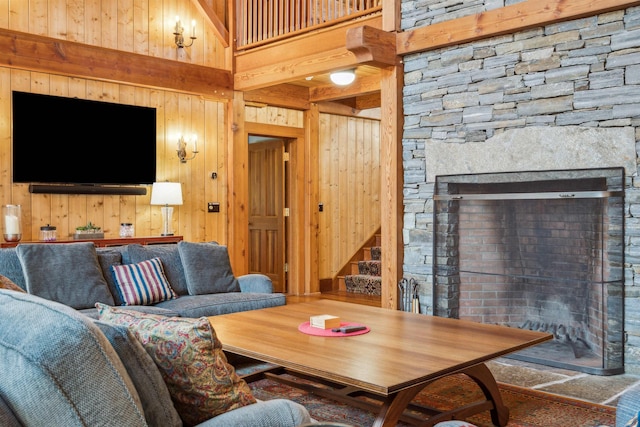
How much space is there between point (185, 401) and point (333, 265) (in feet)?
22.0

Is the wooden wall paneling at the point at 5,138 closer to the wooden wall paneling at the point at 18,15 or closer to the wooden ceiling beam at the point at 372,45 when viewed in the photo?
the wooden wall paneling at the point at 18,15

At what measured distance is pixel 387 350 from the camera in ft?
9.36

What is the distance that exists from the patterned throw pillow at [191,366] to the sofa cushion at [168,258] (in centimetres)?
300

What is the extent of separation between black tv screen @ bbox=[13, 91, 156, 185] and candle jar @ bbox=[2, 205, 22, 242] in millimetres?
318

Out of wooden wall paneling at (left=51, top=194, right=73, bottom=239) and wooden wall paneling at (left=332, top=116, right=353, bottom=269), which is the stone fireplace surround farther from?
wooden wall paneling at (left=51, top=194, right=73, bottom=239)

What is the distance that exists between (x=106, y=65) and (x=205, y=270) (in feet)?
7.93

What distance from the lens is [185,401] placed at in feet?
5.78

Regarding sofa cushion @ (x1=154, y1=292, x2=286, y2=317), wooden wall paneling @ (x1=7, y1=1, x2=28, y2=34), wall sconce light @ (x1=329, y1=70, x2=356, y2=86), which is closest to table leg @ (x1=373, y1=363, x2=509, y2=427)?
sofa cushion @ (x1=154, y1=292, x2=286, y2=317)

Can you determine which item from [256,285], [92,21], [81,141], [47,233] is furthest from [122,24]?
[256,285]

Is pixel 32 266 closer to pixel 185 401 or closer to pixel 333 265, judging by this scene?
pixel 185 401

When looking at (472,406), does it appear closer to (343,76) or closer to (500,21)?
(500,21)

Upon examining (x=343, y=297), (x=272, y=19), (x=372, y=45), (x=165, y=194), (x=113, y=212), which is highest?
(x=272, y=19)

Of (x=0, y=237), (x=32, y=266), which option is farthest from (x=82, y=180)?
(x=32, y=266)

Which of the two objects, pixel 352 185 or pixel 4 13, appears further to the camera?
pixel 352 185
